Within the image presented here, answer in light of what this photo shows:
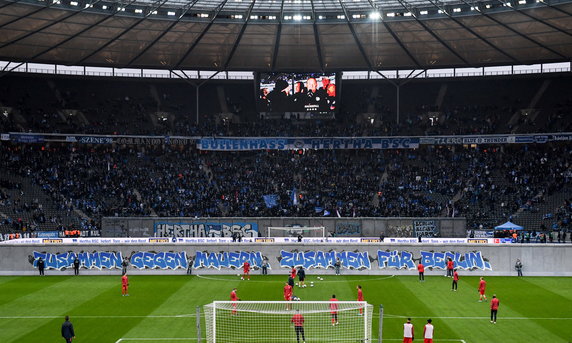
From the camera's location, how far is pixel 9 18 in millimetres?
47781

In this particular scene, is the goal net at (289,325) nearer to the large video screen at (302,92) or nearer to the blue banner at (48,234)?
the blue banner at (48,234)

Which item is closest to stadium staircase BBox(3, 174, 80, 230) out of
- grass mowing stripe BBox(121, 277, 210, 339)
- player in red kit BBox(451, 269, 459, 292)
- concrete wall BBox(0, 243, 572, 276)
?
concrete wall BBox(0, 243, 572, 276)

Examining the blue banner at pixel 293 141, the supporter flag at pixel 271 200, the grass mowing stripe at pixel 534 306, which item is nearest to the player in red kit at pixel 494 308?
the grass mowing stripe at pixel 534 306

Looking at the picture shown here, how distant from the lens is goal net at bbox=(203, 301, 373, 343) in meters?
24.1

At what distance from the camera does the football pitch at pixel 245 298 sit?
84.9 ft

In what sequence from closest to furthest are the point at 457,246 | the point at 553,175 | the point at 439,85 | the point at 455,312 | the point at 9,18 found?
the point at 455,312 < the point at 457,246 < the point at 9,18 < the point at 553,175 < the point at 439,85

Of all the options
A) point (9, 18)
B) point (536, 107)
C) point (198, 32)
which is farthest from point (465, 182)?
point (9, 18)

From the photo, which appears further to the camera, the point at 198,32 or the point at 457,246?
the point at 198,32

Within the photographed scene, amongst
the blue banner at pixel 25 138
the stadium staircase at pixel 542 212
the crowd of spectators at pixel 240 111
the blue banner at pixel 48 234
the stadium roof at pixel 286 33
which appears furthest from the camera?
the crowd of spectators at pixel 240 111

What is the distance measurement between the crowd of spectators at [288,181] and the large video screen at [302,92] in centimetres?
572

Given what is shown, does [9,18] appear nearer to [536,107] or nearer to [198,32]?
[198,32]

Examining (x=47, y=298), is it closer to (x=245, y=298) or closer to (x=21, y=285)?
(x=21, y=285)

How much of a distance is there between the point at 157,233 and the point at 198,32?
18057 millimetres

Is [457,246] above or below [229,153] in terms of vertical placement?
below
